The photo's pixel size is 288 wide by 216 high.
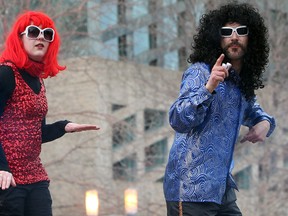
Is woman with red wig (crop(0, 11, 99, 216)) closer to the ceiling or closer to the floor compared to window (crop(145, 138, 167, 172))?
closer to the ceiling

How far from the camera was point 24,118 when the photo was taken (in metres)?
3.59

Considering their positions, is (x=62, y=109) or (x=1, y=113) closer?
(x=1, y=113)

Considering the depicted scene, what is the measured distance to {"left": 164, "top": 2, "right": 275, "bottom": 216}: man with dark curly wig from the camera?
132 inches

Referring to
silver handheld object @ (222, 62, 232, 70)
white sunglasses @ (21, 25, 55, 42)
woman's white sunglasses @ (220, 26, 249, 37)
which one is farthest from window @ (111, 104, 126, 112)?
silver handheld object @ (222, 62, 232, 70)

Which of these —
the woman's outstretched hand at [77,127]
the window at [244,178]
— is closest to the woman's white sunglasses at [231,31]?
the woman's outstretched hand at [77,127]

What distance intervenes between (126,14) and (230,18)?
933 cm

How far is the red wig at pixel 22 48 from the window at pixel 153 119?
9.88 meters

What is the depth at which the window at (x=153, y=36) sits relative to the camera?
41.8 feet

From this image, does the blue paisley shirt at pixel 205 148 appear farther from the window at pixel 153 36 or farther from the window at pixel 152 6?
the window at pixel 153 36

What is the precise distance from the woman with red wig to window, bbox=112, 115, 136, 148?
903 centimetres

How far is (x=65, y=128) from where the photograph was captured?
3832mm

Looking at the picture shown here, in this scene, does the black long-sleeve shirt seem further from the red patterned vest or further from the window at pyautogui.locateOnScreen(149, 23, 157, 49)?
the window at pyautogui.locateOnScreen(149, 23, 157, 49)

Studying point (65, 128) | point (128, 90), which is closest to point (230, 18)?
point (65, 128)

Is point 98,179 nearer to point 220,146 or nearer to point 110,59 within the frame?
point 110,59
